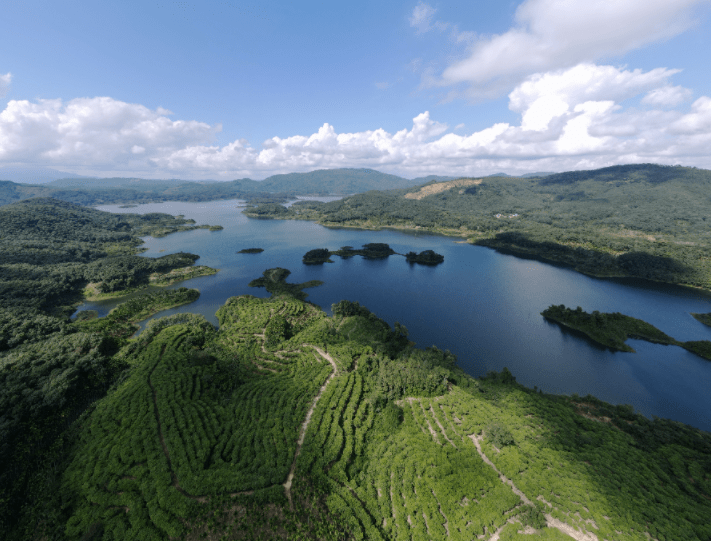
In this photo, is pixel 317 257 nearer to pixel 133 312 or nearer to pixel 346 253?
pixel 346 253

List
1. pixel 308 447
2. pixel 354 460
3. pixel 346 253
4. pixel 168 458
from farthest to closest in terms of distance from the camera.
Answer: pixel 346 253 → pixel 308 447 → pixel 354 460 → pixel 168 458

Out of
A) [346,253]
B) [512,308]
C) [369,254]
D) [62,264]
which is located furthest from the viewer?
[369,254]

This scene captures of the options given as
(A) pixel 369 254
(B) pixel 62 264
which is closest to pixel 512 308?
(A) pixel 369 254

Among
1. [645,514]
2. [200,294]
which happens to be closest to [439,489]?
[645,514]

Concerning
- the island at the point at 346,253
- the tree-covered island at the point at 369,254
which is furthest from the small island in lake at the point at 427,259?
the island at the point at 346,253

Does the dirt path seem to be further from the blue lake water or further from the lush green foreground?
the blue lake water

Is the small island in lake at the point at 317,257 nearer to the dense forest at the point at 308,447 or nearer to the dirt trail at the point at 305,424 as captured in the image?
the dense forest at the point at 308,447
